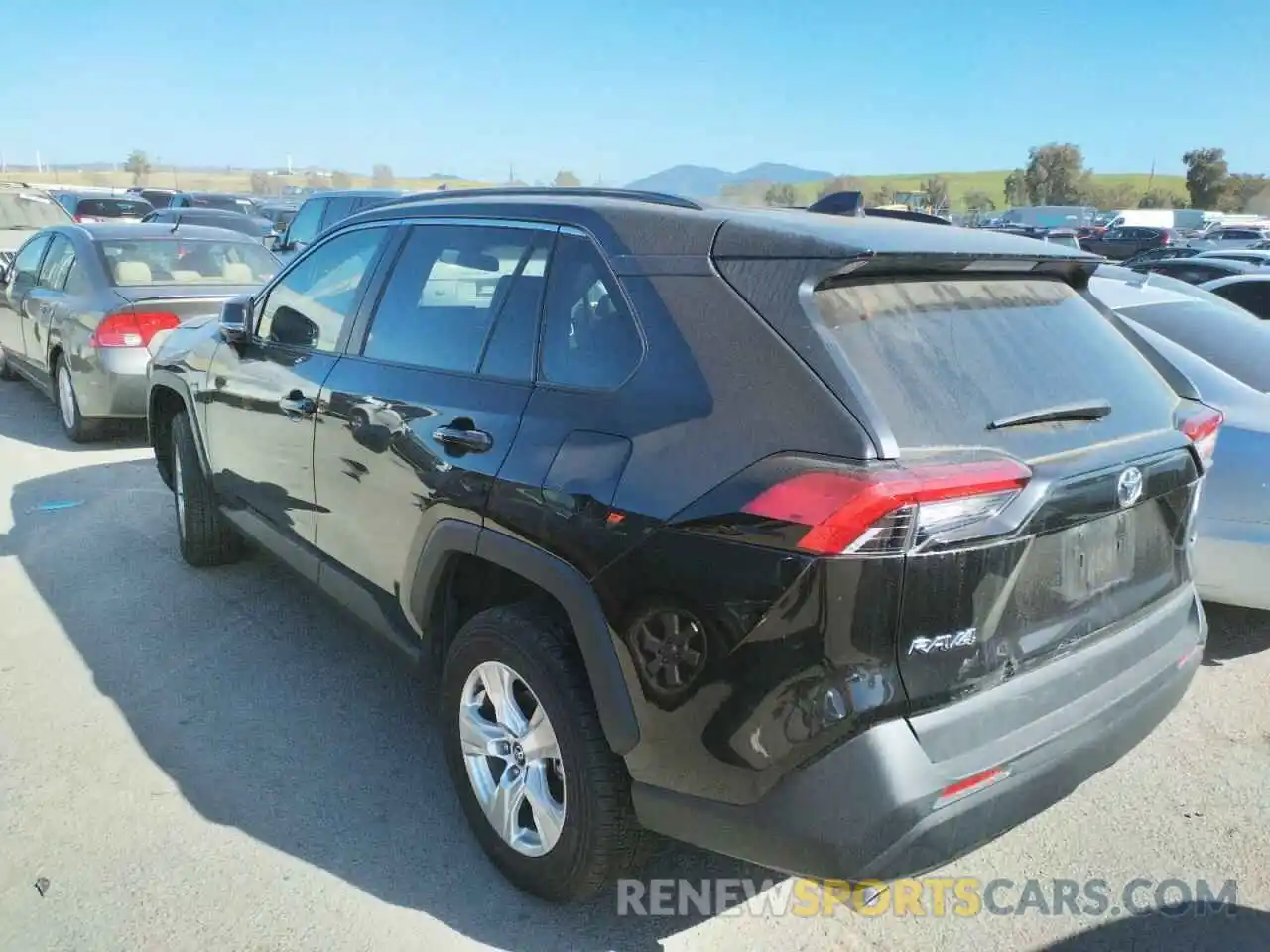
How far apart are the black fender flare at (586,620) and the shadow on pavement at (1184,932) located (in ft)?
4.40

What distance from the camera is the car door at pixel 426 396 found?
2.74m

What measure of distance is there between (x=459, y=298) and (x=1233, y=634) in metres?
3.87

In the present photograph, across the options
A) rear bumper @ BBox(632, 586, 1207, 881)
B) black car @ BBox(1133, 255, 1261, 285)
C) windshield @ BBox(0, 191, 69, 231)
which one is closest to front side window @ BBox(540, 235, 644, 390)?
rear bumper @ BBox(632, 586, 1207, 881)

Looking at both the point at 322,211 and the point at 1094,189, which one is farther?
the point at 1094,189

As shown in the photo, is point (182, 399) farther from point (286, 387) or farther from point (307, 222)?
point (307, 222)

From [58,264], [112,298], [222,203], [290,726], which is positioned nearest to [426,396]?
[290,726]

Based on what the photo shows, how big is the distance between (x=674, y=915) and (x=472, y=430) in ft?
4.72

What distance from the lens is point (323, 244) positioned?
3941mm

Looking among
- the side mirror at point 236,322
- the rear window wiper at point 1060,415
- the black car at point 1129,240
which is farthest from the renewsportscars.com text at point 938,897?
the black car at point 1129,240

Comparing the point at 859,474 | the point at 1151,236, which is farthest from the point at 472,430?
the point at 1151,236

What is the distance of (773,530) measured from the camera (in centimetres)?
197

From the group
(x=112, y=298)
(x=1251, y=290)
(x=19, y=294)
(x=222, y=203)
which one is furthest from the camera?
(x=222, y=203)

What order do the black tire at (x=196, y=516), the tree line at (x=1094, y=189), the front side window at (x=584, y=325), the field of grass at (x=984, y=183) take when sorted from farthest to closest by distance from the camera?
the field of grass at (x=984, y=183) < the tree line at (x=1094, y=189) < the black tire at (x=196, y=516) < the front side window at (x=584, y=325)

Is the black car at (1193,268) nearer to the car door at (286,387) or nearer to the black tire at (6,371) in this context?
the car door at (286,387)
